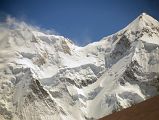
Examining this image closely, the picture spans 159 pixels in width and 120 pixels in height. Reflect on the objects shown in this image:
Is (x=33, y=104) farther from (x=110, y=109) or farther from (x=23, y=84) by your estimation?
(x=110, y=109)

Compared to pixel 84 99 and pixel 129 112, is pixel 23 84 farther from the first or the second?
pixel 129 112

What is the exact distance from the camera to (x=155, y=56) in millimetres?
198500

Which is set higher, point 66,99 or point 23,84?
point 23,84

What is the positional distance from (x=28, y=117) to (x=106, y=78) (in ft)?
152

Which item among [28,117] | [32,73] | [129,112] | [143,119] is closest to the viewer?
[143,119]

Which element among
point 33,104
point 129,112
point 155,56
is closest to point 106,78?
point 155,56

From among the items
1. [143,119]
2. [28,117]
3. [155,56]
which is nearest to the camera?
[143,119]

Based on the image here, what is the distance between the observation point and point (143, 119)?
23.5 meters

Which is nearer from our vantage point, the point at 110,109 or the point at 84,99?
the point at 110,109

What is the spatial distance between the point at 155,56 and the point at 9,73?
66.2 m

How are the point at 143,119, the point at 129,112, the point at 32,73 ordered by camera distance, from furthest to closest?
the point at 32,73 < the point at 129,112 < the point at 143,119

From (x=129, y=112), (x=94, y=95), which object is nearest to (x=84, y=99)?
(x=94, y=95)

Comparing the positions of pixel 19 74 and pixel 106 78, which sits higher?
pixel 19 74

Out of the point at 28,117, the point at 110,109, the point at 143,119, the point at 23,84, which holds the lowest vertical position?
the point at 143,119
